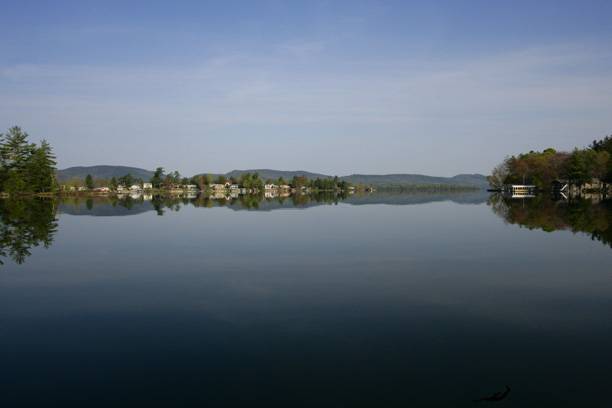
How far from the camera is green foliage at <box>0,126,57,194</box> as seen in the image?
84.1 m

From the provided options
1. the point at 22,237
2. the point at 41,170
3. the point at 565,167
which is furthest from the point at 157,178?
the point at 22,237

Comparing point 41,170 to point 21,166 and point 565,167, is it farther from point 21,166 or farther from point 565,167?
point 565,167

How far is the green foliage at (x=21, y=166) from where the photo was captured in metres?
84.1

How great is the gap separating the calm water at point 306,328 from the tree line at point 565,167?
3529 inches

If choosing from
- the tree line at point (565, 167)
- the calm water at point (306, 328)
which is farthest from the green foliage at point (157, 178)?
the calm water at point (306, 328)

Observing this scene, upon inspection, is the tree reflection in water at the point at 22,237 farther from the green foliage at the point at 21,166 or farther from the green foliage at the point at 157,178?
the green foliage at the point at 157,178

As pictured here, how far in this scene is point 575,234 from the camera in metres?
26.4

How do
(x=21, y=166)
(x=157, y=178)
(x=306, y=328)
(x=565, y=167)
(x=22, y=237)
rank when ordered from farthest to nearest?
(x=157, y=178) → (x=565, y=167) → (x=21, y=166) → (x=22, y=237) → (x=306, y=328)

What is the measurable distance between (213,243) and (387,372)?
17791mm

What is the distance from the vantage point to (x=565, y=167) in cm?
11094

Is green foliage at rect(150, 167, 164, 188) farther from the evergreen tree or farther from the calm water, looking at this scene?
the calm water

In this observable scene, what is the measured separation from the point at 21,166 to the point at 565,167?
111850mm

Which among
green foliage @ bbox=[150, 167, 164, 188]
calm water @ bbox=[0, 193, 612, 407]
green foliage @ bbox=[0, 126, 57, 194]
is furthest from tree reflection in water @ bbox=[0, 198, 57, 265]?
green foliage @ bbox=[150, 167, 164, 188]

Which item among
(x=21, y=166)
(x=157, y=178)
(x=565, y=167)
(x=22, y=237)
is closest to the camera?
(x=22, y=237)
